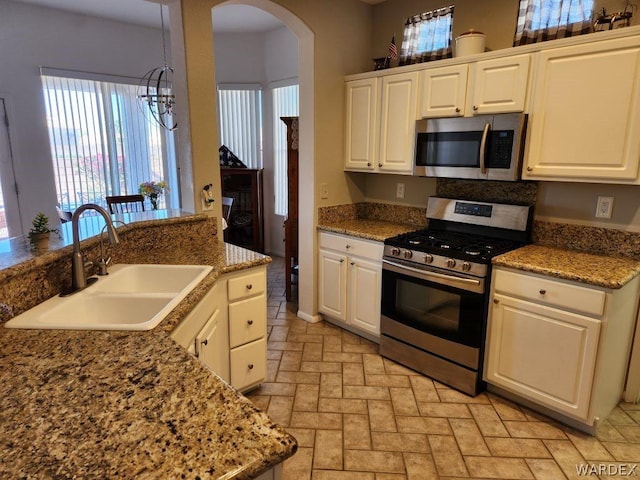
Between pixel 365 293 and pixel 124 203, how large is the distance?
3.22 m

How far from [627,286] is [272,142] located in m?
4.47

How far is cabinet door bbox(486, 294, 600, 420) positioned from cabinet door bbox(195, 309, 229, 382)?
61.6 inches

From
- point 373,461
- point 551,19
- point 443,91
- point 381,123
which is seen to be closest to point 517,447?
point 373,461

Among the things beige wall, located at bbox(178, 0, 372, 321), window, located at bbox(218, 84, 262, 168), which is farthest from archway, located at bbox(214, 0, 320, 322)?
window, located at bbox(218, 84, 262, 168)

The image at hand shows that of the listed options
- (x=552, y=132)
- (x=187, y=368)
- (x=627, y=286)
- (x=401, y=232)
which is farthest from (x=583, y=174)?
(x=187, y=368)

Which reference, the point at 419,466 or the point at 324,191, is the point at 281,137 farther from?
the point at 419,466

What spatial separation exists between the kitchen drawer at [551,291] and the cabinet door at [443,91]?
45.3 inches

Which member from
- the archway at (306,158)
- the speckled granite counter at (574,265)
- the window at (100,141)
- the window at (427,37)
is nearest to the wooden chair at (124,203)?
the window at (100,141)

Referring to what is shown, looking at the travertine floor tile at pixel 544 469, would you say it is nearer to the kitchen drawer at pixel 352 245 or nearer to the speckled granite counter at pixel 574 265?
the speckled granite counter at pixel 574 265

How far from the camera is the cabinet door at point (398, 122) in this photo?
→ 2990 millimetres

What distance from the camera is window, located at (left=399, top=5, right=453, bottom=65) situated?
2977 mm

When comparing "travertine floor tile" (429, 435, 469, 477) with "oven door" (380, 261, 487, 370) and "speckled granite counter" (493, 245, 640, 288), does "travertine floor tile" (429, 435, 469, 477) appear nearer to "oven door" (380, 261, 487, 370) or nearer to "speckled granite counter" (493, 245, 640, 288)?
"oven door" (380, 261, 487, 370)

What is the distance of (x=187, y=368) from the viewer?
111 cm

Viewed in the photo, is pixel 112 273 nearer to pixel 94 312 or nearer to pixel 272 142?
pixel 94 312
